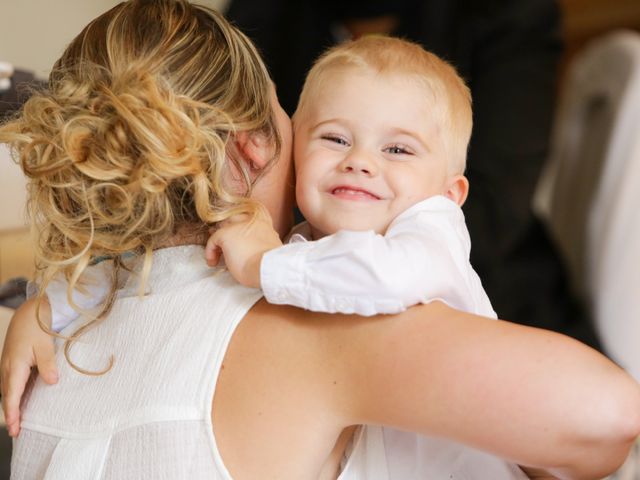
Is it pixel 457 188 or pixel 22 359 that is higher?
pixel 457 188

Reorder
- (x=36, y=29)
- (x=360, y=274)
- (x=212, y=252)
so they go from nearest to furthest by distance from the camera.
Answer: (x=360, y=274), (x=212, y=252), (x=36, y=29)

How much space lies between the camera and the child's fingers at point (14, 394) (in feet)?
2.89

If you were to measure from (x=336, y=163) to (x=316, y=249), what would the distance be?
191 mm

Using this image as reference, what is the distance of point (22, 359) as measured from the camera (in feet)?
2.96

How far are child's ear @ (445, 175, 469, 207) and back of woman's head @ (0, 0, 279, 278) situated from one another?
233mm

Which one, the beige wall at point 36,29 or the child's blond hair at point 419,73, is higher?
the child's blond hair at point 419,73

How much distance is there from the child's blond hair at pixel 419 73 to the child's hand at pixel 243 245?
8.1 inches

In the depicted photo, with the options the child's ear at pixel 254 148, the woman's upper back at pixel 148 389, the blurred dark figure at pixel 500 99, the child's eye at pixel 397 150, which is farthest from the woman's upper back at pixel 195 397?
the blurred dark figure at pixel 500 99

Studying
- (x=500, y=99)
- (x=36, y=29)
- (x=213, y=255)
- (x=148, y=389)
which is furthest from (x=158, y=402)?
(x=500, y=99)

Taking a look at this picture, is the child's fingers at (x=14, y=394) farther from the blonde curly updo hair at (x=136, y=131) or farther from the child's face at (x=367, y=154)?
the child's face at (x=367, y=154)

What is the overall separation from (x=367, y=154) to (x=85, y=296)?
34cm

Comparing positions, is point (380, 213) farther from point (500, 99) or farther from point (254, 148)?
point (500, 99)

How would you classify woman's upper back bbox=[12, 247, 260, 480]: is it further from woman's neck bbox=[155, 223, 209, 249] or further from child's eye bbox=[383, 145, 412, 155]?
child's eye bbox=[383, 145, 412, 155]

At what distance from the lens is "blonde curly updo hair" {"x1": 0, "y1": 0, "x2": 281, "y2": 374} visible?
77 centimetres
